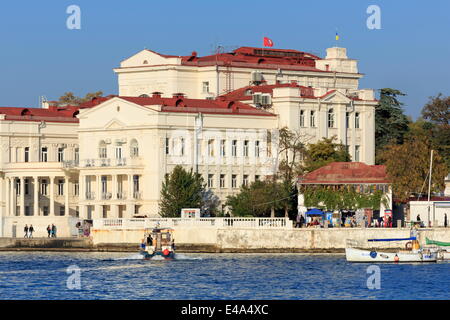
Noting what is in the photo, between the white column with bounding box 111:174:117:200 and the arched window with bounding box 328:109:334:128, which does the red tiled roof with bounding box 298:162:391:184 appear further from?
the white column with bounding box 111:174:117:200

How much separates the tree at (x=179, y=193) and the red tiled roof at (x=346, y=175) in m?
7.27

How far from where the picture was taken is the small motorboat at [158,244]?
84.2 meters

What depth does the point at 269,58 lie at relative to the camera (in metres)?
121

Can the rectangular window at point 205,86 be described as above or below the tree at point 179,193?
above

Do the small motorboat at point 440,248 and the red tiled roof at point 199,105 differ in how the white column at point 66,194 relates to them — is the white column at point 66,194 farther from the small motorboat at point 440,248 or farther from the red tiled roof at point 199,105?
the small motorboat at point 440,248

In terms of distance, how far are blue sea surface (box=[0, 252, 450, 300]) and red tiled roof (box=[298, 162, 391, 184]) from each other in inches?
492

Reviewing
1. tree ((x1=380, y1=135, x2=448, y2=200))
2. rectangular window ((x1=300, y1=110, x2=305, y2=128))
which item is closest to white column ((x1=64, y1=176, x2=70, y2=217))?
rectangular window ((x1=300, y1=110, x2=305, y2=128))

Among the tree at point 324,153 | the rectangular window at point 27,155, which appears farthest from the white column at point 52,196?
the tree at point 324,153

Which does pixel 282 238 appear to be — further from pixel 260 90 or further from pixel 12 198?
pixel 12 198

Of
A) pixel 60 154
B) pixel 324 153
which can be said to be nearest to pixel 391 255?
pixel 324 153

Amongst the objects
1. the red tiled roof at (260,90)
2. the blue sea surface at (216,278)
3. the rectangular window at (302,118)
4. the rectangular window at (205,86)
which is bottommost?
the blue sea surface at (216,278)

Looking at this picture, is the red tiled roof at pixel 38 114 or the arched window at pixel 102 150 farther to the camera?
the red tiled roof at pixel 38 114

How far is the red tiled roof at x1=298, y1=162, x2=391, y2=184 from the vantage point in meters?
97.4
